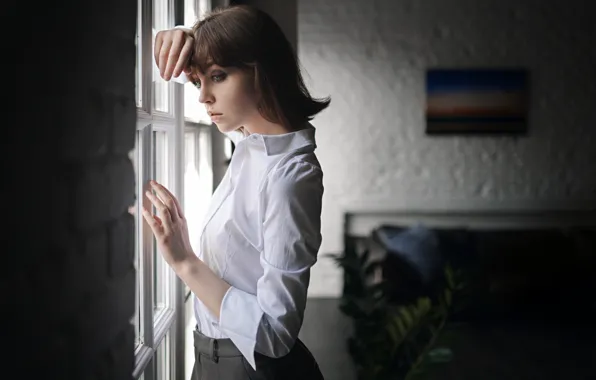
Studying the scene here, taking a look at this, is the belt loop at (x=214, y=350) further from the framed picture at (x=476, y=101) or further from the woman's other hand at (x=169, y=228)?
the framed picture at (x=476, y=101)

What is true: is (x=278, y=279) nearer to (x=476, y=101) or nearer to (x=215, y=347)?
(x=215, y=347)

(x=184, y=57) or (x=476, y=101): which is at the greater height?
(x=476, y=101)

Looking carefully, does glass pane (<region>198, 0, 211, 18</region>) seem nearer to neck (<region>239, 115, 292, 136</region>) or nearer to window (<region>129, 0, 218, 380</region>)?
window (<region>129, 0, 218, 380</region>)

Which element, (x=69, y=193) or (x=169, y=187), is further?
(x=169, y=187)

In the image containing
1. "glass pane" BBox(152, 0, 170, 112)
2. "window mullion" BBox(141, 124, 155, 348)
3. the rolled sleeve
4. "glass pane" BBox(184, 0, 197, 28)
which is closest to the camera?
the rolled sleeve

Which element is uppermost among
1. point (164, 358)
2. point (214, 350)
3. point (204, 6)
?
point (204, 6)

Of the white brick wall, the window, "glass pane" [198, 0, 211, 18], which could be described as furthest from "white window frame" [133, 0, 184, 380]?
the white brick wall

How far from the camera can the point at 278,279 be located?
0.90 metres

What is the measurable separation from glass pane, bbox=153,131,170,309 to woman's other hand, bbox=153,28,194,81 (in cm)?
26

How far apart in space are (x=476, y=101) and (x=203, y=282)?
222 centimetres

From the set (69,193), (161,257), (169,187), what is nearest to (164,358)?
(161,257)

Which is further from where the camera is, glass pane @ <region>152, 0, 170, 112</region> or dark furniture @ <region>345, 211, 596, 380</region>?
dark furniture @ <region>345, 211, 596, 380</region>

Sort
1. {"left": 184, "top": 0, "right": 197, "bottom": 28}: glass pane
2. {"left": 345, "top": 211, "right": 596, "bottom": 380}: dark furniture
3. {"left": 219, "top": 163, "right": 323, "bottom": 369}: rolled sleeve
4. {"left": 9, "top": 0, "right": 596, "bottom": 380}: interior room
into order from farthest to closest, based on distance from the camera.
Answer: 1. {"left": 345, "top": 211, "right": 596, "bottom": 380}: dark furniture
2. {"left": 9, "top": 0, "right": 596, "bottom": 380}: interior room
3. {"left": 184, "top": 0, "right": 197, "bottom": 28}: glass pane
4. {"left": 219, "top": 163, "right": 323, "bottom": 369}: rolled sleeve

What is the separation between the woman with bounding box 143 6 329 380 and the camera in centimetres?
92
